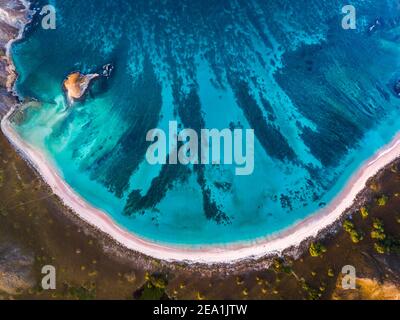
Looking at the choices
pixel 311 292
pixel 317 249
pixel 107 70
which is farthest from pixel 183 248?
pixel 107 70

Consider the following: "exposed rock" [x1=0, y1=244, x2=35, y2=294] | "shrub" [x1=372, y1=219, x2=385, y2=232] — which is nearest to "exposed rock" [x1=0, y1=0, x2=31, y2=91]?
"exposed rock" [x1=0, y1=244, x2=35, y2=294]

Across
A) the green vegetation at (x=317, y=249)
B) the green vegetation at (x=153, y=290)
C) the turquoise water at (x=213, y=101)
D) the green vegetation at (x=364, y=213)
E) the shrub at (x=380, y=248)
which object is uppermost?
the turquoise water at (x=213, y=101)

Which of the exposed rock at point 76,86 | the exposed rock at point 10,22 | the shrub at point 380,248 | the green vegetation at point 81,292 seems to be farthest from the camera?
the exposed rock at point 10,22

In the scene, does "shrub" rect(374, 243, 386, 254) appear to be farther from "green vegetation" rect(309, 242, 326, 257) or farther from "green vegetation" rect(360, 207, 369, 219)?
"green vegetation" rect(309, 242, 326, 257)

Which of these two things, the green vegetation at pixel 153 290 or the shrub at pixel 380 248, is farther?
the shrub at pixel 380 248

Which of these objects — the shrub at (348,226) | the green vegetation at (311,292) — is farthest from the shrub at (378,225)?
the green vegetation at (311,292)

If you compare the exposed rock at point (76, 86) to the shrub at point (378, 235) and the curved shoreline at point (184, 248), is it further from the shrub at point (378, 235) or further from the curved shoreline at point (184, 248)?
the shrub at point (378, 235)
